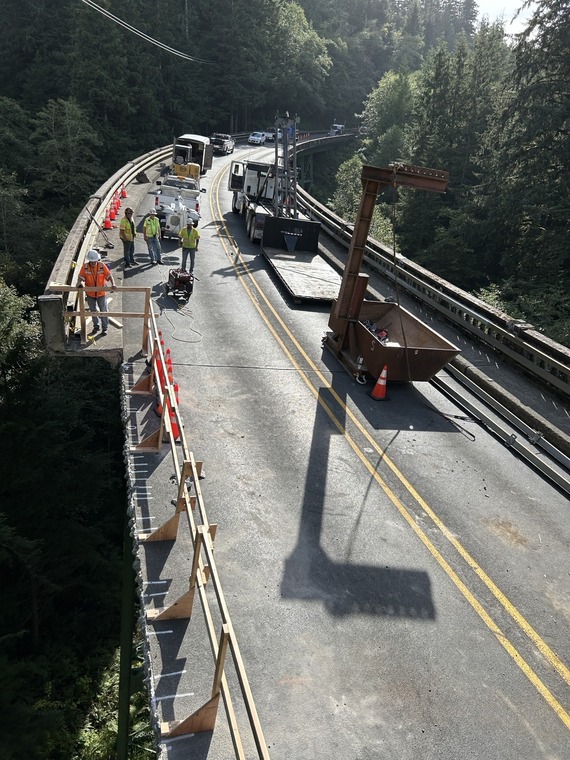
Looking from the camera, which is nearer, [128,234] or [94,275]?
[94,275]

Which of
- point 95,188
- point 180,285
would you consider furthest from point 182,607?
point 95,188

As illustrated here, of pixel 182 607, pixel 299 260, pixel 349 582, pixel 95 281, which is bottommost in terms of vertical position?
pixel 349 582

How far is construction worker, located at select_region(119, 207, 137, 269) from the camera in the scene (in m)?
17.7

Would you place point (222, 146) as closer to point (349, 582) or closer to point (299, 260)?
point (299, 260)

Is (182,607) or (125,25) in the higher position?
(125,25)

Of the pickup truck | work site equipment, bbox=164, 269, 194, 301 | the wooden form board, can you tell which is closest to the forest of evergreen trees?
work site equipment, bbox=164, 269, 194, 301

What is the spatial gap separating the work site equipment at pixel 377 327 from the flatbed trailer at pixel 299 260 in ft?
11.1

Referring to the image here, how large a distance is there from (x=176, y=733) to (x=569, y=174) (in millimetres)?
27546

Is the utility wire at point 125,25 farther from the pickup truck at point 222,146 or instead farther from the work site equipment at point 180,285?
the work site equipment at point 180,285

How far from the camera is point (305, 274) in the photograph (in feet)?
65.6

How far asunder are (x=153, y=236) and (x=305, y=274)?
5.08 meters

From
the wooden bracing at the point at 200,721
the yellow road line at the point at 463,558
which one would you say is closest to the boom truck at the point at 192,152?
the yellow road line at the point at 463,558

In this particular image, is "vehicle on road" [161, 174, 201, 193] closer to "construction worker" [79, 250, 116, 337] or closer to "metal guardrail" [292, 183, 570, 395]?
"metal guardrail" [292, 183, 570, 395]

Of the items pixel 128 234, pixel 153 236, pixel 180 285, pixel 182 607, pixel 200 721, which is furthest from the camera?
pixel 153 236
